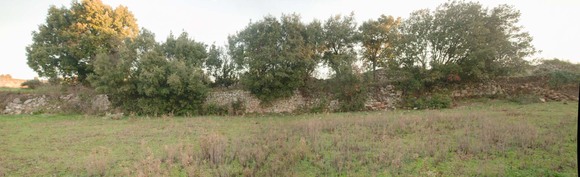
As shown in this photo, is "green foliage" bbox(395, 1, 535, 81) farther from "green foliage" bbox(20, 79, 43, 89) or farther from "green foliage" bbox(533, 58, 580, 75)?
"green foliage" bbox(20, 79, 43, 89)

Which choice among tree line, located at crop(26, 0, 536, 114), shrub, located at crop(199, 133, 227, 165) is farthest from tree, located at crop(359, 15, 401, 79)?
shrub, located at crop(199, 133, 227, 165)

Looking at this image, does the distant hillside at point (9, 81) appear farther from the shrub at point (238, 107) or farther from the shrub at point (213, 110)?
the shrub at point (238, 107)

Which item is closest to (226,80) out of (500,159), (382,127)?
(382,127)

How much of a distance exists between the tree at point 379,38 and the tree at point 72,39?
22119 millimetres

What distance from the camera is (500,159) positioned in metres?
7.40

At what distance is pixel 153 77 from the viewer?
19062 millimetres

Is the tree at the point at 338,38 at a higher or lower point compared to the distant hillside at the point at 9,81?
higher

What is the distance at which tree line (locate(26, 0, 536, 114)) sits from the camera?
20.1 m

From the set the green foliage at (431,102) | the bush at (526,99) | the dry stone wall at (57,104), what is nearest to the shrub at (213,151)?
the green foliage at (431,102)

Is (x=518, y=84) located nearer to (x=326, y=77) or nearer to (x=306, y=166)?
(x=326, y=77)

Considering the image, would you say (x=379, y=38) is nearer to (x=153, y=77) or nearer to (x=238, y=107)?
(x=238, y=107)

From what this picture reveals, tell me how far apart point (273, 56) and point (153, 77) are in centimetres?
901

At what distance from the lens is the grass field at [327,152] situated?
7109 millimetres

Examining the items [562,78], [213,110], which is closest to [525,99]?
[562,78]
